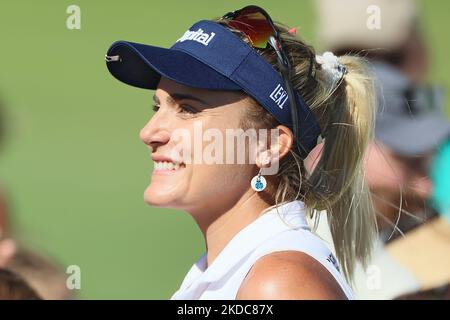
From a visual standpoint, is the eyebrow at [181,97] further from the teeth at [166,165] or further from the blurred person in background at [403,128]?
the blurred person in background at [403,128]

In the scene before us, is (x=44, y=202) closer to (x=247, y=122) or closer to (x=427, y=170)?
(x=427, y=170)

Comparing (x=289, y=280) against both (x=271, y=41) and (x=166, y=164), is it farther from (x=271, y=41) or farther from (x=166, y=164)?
(x=271, y=41)

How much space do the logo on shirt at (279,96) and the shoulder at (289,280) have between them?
0.37 meters

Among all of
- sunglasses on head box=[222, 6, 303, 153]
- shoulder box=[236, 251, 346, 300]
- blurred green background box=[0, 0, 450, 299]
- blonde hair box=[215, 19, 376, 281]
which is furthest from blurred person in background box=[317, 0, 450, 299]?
shoulder box=[236, 251, 346, 300]

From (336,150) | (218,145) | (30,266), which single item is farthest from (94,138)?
(218,145)

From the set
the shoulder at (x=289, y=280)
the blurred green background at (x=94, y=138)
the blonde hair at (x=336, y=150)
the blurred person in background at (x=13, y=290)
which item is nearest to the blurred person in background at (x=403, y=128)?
the blurred green background at (x=94, y=138)

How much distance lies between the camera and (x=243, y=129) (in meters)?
1.77

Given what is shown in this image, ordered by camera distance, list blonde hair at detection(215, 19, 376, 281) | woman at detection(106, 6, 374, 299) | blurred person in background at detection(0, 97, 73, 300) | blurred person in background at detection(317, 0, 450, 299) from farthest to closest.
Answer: blurred person in background at detection(0, 97, 73, 300) → blurred person in background at detection(317, 0, 450, 299) → blonde hair at detection(215, 19, 376, 281) → woman at detection(106, 6, 374, 299)

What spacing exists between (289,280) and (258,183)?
1.25 ft

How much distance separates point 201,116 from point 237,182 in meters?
0.16

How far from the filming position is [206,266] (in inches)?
74.5

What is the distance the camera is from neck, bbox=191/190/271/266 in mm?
1779

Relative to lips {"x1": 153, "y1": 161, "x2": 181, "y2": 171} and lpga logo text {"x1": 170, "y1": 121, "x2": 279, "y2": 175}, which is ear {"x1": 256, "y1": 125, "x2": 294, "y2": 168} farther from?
lips {"x1": 153, "y1": 161, "x2": 181, "y2": 171}

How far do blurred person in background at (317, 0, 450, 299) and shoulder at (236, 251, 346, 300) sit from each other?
167 centimetres
